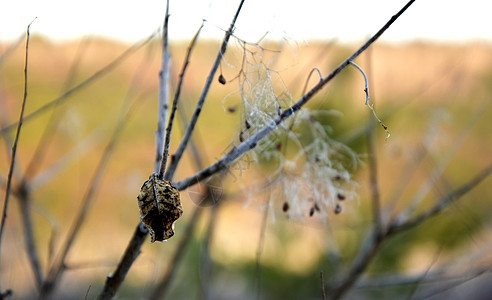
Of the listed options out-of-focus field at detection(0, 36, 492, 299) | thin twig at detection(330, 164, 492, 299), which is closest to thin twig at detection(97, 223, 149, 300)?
out-of-focus field at detection(0, 36, 492, 299)

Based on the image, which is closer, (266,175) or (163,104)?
(163,104)

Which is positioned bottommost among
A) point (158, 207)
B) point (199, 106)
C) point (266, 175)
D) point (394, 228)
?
point (158, 207)

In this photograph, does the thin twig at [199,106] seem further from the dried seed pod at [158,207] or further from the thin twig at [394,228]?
the thin twig at [394,228]

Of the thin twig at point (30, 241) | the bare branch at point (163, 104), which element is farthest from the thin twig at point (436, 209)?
the thin twig at point (30, 241)

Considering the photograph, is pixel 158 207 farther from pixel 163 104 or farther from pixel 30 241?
pixel 30 241

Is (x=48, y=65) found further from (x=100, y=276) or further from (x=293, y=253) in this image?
(x=293, y=253)

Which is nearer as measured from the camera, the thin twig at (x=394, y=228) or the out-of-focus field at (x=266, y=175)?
the thin twig at (x=394, y=228)

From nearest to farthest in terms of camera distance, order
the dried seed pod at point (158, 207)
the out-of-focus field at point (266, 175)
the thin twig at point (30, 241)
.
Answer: the dried seed pod at point (158, 207)
the thin twig at point (30, 241)
the out-of-focus field at point (266, 175)

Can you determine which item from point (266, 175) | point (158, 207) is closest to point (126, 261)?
point (158, 207)
